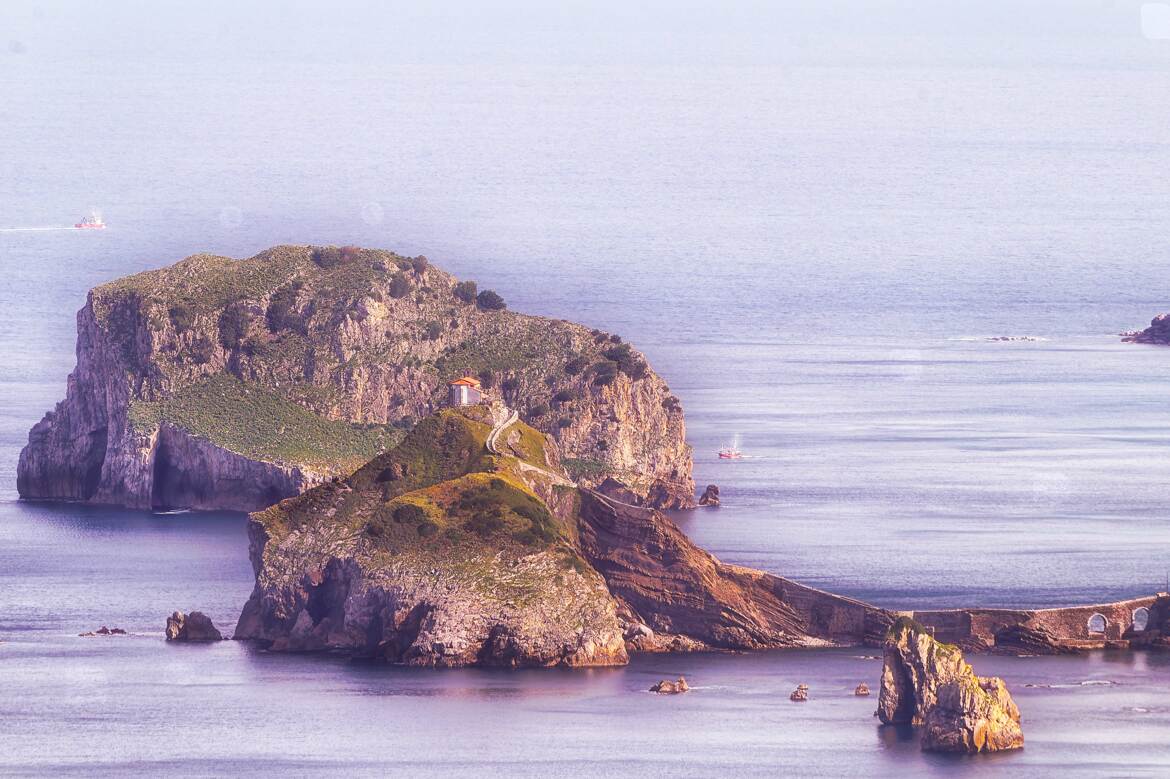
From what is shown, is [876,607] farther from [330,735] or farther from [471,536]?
[330,735]

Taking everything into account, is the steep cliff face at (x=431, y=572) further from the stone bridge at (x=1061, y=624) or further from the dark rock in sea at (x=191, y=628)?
the stone bridge at (x=1061, y=624)

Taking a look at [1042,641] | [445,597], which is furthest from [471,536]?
[1042,641]


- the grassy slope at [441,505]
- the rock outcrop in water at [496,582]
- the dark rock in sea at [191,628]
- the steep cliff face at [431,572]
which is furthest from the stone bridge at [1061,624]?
the dark rock in sea at [191,628]

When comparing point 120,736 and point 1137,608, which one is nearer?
point 120,736

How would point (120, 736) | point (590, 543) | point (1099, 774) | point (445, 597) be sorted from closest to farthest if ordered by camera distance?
point (1099, 774) → point (120, 736) → point (445, 597) → point (590, 543)

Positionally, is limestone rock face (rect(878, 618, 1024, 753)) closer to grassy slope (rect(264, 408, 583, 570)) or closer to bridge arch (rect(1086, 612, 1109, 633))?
bridge arch (rect(1086, 612, 1109, 633))

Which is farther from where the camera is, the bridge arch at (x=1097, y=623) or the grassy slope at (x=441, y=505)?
the bridge arch at (x=1097, y=623)

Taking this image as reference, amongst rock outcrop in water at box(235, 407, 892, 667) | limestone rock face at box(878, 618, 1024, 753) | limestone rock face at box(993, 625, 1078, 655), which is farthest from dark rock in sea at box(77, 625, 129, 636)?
limestone rock face at box(878, 618, 1024, 753)
